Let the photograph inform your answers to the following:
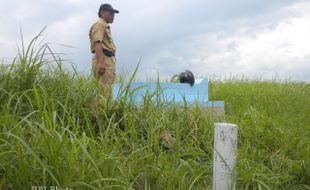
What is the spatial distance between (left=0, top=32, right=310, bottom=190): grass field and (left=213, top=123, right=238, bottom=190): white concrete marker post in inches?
10.4

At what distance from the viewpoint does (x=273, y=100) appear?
23.7 ft

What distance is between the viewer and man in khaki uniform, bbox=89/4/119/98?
252 inches

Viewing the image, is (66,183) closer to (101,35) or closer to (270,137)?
(270,137)

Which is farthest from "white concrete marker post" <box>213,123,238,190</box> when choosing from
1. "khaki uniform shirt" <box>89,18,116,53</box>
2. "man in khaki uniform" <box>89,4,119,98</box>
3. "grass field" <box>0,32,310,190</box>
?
"khaki uniform shirt" <box>89,18,116,53</box>

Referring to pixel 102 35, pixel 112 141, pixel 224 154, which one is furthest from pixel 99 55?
pixel 224 154

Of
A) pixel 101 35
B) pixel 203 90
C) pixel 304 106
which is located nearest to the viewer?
pixel 203 90

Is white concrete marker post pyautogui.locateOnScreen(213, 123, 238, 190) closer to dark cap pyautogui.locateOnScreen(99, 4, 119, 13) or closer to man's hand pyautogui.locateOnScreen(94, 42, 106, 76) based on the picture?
man's hand pyautogui.locateOnScreen(94, 42, 106, 76)

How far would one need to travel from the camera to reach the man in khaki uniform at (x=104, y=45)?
6406mm

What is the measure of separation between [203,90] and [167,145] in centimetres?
188

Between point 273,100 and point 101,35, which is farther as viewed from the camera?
point 273,100

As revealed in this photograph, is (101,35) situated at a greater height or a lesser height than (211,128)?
greater

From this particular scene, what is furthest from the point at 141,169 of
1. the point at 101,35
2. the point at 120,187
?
the point at 101,35

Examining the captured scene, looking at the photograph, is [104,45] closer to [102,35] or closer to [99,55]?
[102,35]

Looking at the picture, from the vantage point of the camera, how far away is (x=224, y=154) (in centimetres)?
277
